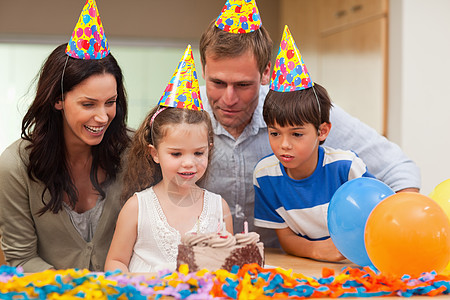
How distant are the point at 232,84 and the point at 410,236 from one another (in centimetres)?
59

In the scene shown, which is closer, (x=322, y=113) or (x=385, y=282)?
(x=385, y=282)

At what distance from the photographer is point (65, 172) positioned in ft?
4.34

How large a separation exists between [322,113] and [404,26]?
1678 mm

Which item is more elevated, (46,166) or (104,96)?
(104,96)

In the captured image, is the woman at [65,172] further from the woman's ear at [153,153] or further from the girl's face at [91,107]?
the woman's ear at [153,153]

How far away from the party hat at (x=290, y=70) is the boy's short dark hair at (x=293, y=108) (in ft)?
0.07

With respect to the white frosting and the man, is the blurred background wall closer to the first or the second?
the man

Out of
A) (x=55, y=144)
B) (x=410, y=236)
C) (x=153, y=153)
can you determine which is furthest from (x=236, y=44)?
(x=410, y=236)

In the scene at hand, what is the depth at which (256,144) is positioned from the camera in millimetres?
1545

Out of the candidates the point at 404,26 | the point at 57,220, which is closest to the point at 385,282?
the point at 57,220

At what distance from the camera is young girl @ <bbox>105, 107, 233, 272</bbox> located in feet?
3.45

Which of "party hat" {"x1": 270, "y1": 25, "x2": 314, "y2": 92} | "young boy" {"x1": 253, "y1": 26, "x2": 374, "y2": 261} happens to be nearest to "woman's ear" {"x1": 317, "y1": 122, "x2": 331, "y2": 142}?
"young boy" {"x1": 253, "y1": 26, "x2": 374, "y2": 261}

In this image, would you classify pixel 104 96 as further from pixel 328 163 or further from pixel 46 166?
pixel 328 163

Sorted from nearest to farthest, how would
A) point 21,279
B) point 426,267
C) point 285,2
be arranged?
1. point 21,279
2. point 426,267
3. point 285,2
